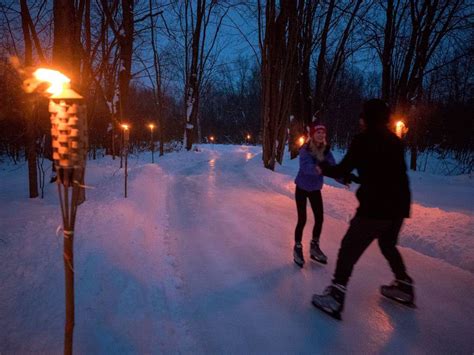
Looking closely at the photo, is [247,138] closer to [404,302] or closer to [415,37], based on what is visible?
[415,37]

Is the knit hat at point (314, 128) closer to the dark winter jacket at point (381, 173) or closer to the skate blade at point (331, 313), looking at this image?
the dark winter jacket at point (381, 173)

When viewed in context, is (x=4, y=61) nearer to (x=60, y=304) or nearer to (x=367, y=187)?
(x=60, y=304)

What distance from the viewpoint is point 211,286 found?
3.71 m

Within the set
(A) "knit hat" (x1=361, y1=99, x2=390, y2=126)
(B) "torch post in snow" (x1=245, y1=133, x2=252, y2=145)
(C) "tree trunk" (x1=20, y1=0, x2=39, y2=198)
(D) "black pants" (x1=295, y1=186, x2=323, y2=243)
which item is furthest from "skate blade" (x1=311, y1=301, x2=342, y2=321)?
(B) "torch post in snow" (x1=245, y1=133, x2=252, y2=145)

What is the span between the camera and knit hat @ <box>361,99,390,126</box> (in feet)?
9.64

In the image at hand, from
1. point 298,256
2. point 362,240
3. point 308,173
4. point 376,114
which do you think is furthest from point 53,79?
point 298,256

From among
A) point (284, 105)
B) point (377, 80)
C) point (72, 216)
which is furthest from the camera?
point (377, 80)

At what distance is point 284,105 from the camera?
14797mm

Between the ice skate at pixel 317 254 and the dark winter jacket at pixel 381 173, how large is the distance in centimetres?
161

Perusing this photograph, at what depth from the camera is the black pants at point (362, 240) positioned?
303 cm

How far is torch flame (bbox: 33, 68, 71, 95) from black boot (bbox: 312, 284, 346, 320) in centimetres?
311

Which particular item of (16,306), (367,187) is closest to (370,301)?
(367,187)

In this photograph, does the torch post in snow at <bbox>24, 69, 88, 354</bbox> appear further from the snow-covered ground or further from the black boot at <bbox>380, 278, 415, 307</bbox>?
the black boot at <bbox>380, 278, 415, 307</bbox>

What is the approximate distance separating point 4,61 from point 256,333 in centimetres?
1157
